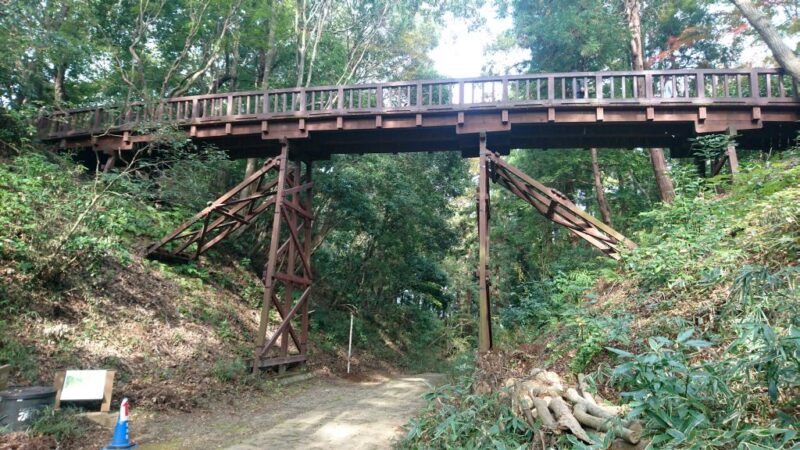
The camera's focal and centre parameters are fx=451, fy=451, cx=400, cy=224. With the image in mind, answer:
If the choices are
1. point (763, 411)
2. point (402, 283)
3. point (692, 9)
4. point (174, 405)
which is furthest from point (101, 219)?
point (692, 9)

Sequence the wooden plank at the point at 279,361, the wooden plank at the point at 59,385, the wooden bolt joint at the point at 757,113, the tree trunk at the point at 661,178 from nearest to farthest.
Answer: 1. the wooden plank at the point at 59,385
2. the wooden bolt joint at the point at 757,113
3. the wooden plank at the point at 279,361
4. the tree trunk at the point at 661,178

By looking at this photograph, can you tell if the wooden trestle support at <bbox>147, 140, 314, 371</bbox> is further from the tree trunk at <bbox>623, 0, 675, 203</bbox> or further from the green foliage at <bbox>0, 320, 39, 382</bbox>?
the tree trunk at <bbox>623, 0, 675, 203</bbox>

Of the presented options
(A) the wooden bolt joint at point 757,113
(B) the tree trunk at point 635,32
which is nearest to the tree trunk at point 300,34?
(B) the tree trunk at point 635,32

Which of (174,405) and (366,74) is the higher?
(366,74)

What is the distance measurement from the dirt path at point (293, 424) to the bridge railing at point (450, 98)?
6.40 meters

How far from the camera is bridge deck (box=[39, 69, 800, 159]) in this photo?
31.7ft

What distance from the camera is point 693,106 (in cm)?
966

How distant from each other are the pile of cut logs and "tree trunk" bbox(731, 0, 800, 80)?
30.5ft

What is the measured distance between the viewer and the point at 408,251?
19453mm

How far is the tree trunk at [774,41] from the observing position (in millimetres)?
9539

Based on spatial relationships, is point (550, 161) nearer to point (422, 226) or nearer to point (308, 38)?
point (422, 226)

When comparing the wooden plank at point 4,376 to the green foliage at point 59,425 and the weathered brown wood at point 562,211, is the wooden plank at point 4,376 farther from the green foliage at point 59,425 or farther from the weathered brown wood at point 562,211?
the weathered brown wood at point 562,211

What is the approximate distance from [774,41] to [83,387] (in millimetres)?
14257

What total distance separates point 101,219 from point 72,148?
19.6 ft
